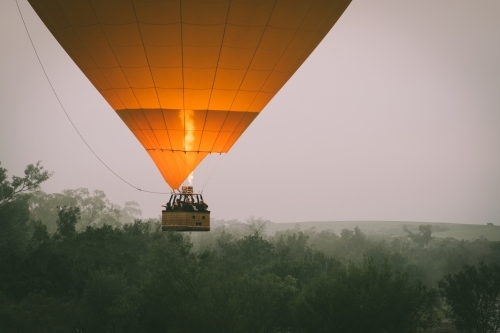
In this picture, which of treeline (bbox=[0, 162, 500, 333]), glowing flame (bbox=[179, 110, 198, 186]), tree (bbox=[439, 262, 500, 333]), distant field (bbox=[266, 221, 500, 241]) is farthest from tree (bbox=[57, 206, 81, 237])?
distant field (bbox=[266, 221, 500, 241])

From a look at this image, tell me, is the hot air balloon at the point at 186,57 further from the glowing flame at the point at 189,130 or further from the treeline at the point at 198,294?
the treeline at the point at 198,294

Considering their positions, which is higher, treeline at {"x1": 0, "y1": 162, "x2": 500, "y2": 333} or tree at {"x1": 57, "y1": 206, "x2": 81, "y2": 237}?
tree at {"x1": 57, "y1": 206, "x2": 81, "y2": 237}

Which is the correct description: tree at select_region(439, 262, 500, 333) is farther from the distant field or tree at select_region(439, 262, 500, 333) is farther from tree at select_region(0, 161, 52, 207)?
the distant field

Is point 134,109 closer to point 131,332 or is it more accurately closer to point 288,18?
point 288,18

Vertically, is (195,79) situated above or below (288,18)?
below

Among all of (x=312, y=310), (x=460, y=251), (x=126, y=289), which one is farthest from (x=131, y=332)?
(x=460, y=251)

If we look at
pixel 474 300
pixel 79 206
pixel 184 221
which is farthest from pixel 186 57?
pixel 79 206

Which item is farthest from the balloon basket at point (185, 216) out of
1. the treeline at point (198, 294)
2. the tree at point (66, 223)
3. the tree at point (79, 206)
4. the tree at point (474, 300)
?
the tree at point (79, 206)
